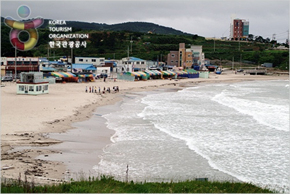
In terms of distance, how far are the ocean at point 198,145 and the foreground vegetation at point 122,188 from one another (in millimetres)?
2550

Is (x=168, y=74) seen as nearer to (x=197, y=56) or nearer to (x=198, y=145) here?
(x=197, y=56)

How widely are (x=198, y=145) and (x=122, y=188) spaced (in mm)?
10087

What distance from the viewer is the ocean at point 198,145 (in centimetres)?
1509

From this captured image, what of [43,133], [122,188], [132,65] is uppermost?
[132,65]

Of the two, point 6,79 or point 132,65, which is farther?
point 132,65

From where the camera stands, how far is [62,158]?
52.9ft

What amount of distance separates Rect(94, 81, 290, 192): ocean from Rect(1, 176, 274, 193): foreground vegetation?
2.55 meters

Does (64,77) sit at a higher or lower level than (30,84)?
higher

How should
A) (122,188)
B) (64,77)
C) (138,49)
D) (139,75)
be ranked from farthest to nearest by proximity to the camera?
(138,49), (139,75), (64,77), (122,188)

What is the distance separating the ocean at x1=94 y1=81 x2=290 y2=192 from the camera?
15094 mm

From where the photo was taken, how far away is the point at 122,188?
1059cm

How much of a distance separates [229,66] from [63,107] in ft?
312

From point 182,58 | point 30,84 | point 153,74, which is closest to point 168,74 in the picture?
point 153,74

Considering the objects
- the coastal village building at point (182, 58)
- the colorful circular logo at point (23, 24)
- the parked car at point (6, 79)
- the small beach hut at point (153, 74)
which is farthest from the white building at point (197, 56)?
the parked car at point (6, 79)
